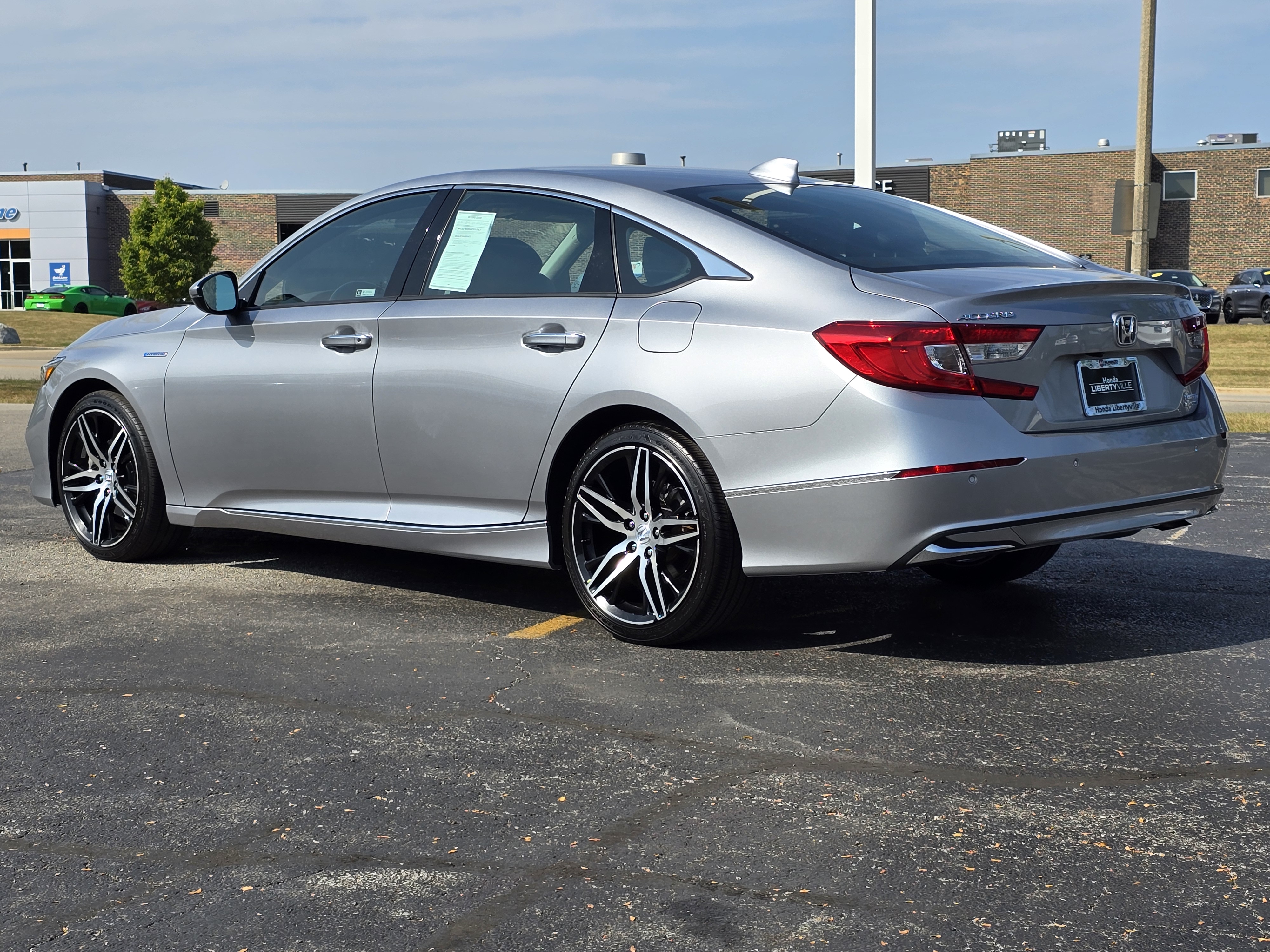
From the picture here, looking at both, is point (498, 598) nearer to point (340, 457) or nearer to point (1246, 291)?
point (340, 457)

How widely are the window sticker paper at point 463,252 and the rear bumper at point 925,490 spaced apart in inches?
56.2

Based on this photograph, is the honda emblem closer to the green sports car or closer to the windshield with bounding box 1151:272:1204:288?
the windshield with bounding box 1151:272:1204:288

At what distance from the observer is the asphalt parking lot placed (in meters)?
2.81

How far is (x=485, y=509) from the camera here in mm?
5320

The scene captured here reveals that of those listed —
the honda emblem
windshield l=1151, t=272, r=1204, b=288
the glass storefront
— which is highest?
the glass storefront

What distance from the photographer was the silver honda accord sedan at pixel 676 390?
4387mm

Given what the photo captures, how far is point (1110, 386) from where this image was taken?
4.66m

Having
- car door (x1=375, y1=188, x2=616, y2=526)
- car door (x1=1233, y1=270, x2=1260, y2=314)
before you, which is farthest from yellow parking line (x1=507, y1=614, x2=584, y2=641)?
car door (x1=1233, y1=270, x2=1260, y2=314)

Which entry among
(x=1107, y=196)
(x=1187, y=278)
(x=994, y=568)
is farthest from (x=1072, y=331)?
(x=1107, y=196)

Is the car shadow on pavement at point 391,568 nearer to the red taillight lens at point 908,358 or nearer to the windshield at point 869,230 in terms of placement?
the windshield at point 869,230

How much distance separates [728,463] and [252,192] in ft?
235

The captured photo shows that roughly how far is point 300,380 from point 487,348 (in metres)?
0.97

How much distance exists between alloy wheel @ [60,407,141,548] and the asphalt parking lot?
0.69 metres

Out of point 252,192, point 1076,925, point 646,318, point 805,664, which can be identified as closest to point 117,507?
point 646,318
